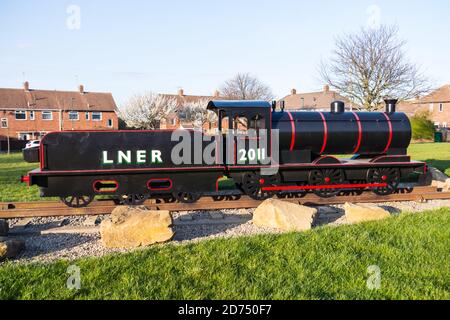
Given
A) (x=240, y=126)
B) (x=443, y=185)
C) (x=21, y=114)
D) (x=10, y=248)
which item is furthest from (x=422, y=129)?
(x=21, y=114)

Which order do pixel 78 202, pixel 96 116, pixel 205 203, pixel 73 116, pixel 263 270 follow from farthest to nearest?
pixel 96 116 < pixel 73 116 < pixel 205 203 < pixel 78 202 < pixel 263 270

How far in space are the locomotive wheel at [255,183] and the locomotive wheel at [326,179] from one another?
107 centimetres

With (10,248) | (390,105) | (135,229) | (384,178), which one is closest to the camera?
(10,248)

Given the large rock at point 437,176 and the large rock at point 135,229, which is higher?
the large rock at point 437,176

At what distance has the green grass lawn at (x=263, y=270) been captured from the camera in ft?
13.5

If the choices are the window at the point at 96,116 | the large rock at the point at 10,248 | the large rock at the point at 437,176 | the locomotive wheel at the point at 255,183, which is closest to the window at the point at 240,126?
the locomotive wheel at the point at 255,183

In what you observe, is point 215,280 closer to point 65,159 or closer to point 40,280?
point 40,280

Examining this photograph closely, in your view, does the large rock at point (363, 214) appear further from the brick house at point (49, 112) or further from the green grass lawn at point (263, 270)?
the brick house at point (49, 112)

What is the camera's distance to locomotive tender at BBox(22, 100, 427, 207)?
8172 millimetres

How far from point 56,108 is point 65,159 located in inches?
1504

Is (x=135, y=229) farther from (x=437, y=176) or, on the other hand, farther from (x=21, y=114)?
(x=21, y=114)

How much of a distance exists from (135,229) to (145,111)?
3982 centimetres

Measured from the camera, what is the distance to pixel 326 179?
9.41 meters

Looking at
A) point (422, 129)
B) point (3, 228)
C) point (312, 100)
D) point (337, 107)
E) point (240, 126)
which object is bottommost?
point (3, 228)
